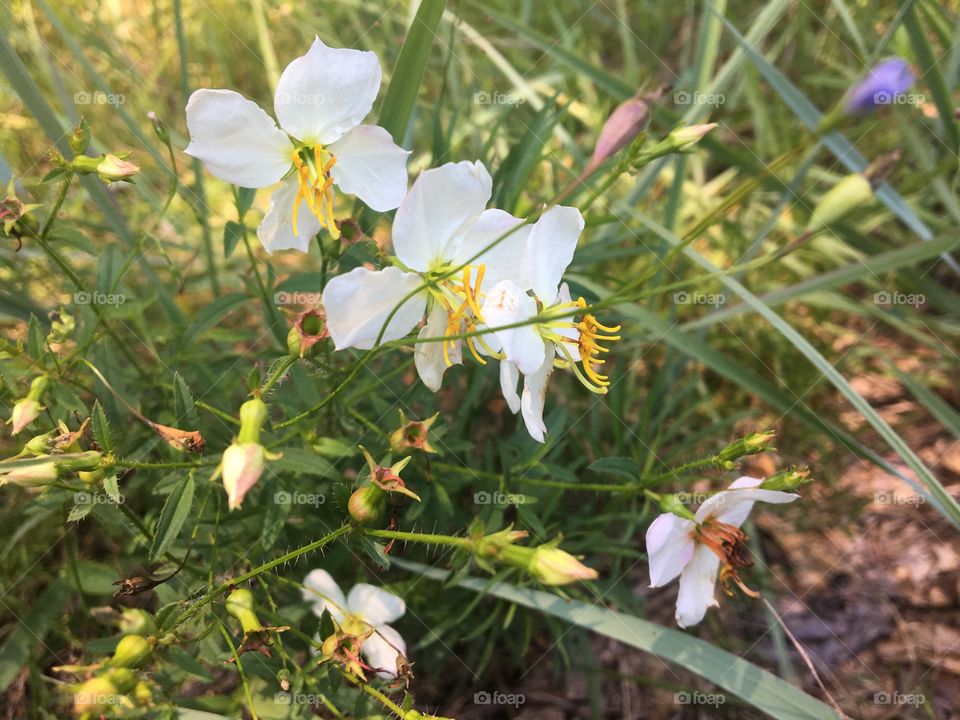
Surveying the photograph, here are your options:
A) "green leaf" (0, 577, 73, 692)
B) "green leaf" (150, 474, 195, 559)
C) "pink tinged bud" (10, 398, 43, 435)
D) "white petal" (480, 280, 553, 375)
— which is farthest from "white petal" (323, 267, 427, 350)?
"green leaf" (0, 577, 73, 692)

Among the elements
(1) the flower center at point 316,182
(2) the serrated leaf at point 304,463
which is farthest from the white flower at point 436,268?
(2) the serrated leaf at point 304,463

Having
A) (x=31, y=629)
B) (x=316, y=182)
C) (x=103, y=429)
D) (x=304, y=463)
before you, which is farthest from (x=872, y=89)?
(x=31, y=629)

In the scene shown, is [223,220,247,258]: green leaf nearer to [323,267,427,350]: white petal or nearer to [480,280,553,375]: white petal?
[323,267,427,350]: white petal

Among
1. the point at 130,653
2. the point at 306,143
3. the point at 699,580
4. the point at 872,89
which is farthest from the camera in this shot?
the point at 699,580

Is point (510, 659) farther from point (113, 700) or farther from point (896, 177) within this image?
point (896, 177)

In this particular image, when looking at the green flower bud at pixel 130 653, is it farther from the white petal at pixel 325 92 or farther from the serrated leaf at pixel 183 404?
the white petal at pixel 325 92

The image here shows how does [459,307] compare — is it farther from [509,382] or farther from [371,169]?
[371,169]
